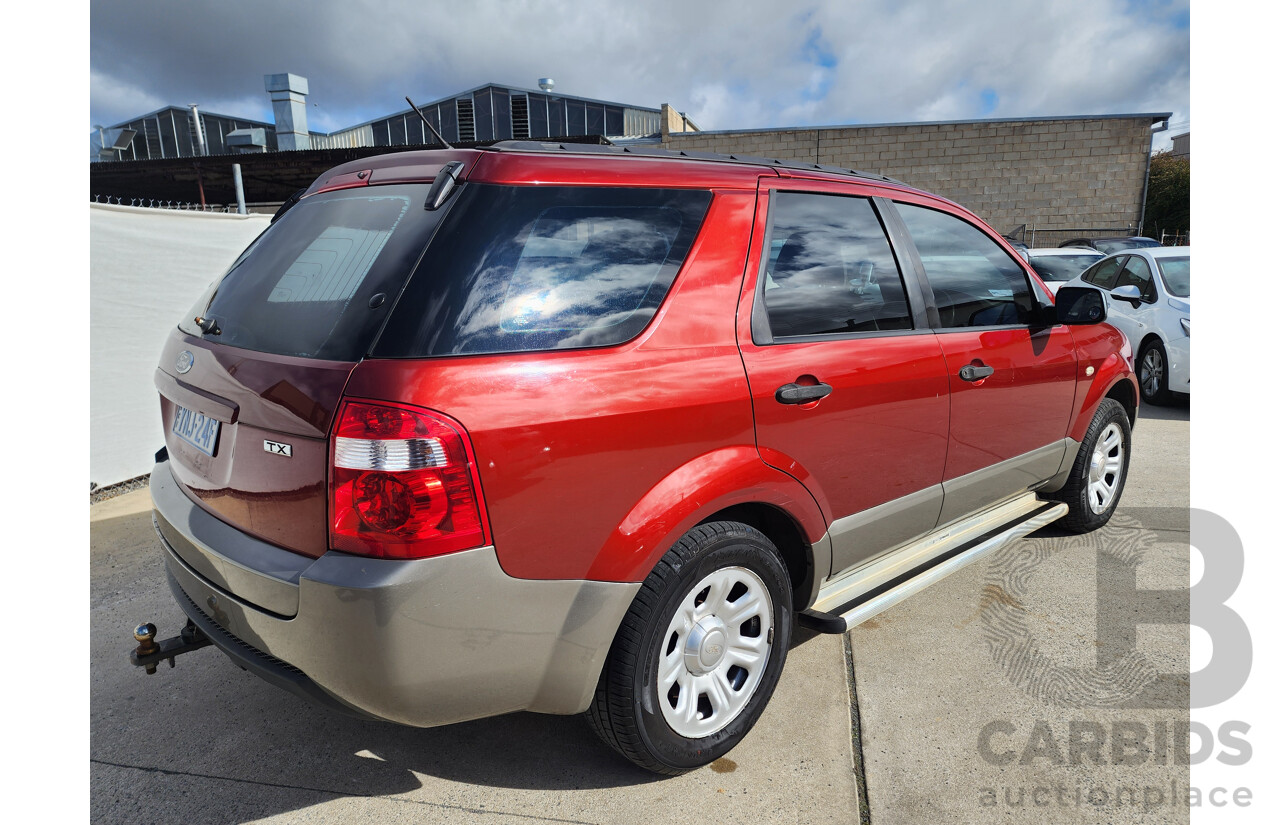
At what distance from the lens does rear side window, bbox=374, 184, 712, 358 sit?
1.80 m

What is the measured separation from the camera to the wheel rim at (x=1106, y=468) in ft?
13.6

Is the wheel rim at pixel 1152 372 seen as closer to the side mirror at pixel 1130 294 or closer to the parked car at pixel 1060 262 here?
the side mirror at pixel 1130 294

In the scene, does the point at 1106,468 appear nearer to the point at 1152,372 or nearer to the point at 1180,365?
the point at 1180,365

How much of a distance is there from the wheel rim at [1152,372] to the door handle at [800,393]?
7.17m

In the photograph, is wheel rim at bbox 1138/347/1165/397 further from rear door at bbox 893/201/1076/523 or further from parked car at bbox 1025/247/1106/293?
rear door at bbox 893/201/1076/523

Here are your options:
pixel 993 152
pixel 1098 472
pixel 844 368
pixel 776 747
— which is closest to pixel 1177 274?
pixel 1098 472

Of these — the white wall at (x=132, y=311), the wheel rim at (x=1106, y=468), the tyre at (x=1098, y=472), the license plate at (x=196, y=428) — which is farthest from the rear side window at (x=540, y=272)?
the white wall at (x=132, y=311)

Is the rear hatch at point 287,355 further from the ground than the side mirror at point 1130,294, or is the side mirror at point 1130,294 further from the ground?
the side mirror at point 1130,294

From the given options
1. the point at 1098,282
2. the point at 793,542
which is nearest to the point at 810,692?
the point at 793,542

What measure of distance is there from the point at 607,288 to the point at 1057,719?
85.6 inches

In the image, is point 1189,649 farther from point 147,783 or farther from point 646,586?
point 147,783

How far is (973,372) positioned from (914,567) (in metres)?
0.83

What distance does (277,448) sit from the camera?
73.0 inches

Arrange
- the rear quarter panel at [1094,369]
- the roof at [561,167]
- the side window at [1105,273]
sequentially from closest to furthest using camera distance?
the roof at [561,167] < the rear quarter panel at [1094,369] < the side window at [1105,273]
